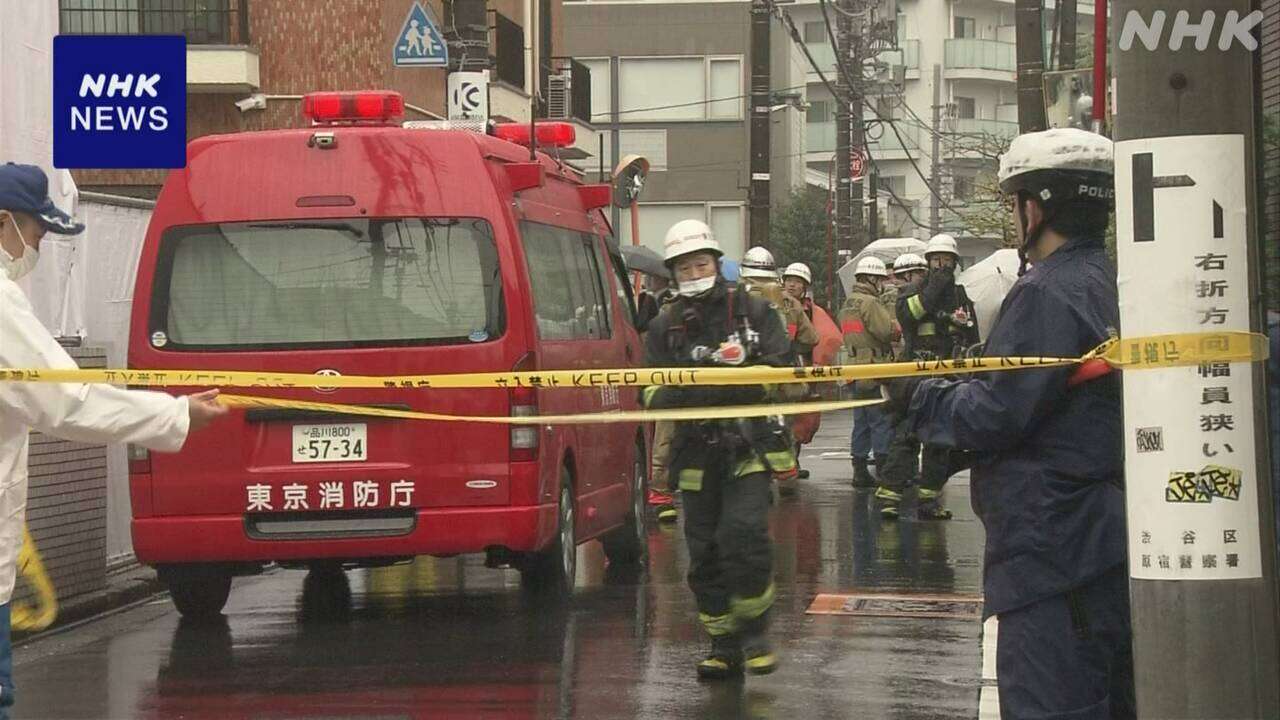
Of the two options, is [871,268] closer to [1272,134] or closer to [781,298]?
[781,298]

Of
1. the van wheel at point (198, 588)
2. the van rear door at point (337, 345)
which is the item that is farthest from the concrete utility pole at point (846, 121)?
the van rear door at point (337, 345)

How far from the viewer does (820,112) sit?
76.8 meters

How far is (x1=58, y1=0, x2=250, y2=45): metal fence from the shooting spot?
22172mm

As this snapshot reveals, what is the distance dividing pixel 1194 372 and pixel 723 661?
4.68 metres

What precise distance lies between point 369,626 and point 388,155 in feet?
7.55

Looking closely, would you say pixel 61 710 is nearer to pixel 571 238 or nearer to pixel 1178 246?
pixel 571 238

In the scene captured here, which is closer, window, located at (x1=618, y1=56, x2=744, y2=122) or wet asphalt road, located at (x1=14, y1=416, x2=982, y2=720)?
wet asphalt road, located at (x1=14, y1=416, x2=982, y2=720)

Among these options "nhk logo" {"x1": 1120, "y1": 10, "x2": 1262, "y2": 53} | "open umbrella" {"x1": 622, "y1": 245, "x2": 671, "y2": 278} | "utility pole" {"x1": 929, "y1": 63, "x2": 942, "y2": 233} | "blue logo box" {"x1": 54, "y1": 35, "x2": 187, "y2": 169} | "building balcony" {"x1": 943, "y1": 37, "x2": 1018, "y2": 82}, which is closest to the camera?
"nhk logo" {"x1": 1120, "y1": 10, "x2": 1262, "y2": 53}

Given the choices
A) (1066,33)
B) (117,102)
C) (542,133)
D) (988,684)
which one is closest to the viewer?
(988,684)

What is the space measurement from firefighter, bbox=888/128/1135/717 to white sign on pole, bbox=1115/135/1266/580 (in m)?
0.57

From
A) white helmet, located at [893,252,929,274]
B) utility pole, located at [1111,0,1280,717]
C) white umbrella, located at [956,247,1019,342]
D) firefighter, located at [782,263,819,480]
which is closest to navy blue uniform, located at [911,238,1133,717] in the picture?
utility pole, located at [1111,0,1280,717]

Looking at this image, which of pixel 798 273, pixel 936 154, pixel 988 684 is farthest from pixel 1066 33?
pixel 936 154

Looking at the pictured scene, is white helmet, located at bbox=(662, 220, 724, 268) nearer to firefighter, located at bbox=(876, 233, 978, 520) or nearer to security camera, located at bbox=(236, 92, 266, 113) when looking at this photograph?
firefighter, located at bbox=(876, 233, 978, 520)

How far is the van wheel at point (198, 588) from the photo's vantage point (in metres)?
10.2
